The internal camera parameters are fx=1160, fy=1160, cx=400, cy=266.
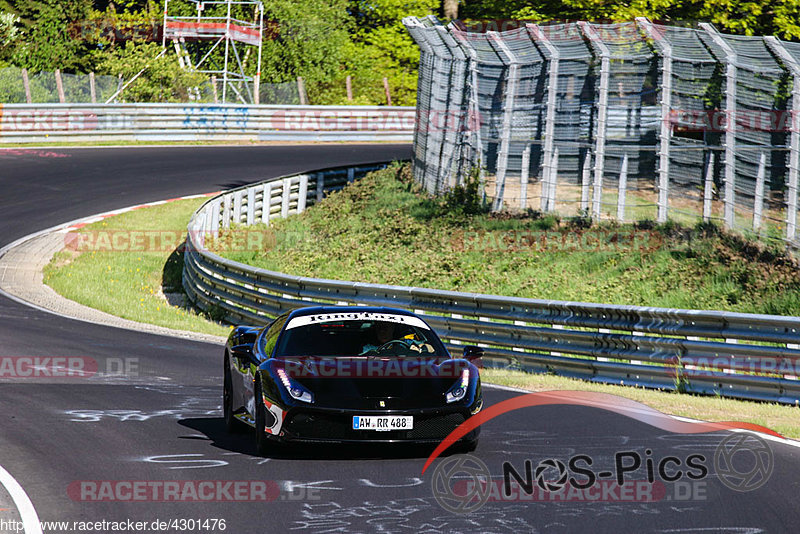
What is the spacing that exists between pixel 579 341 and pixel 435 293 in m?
2.54

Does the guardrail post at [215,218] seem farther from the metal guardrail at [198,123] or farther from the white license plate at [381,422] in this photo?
the white license plate at [381,422]

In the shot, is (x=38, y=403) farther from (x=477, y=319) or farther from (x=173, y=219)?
(x=173, y=219)

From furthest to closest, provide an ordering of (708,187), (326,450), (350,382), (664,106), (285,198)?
1. (285,198)
2. (664,106)
3. (708,187)
4. (326,450)
5. (350,382)

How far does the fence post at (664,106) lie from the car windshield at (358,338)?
33.0 ft

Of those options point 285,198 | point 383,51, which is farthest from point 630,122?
point 383,51

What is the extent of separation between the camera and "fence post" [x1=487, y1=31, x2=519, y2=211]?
23.0m

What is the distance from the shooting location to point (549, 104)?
21906 millimetres

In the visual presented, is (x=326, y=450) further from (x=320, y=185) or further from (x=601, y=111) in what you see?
(x=320, y=185)

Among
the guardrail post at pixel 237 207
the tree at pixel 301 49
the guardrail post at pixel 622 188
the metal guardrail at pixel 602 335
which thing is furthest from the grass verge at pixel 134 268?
the tree at pixel 301 49

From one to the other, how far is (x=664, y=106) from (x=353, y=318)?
1079cm

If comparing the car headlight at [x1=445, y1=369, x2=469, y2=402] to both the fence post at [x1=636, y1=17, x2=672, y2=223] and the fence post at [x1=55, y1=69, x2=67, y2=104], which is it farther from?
the fence post at [x1=55, y1=69, x2=67, y2=104]

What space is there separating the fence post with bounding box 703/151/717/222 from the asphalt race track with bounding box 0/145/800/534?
6.93m

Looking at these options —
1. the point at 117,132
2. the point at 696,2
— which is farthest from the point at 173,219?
the point at 696,2

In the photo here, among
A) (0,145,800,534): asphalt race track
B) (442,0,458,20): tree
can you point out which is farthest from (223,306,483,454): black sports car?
(442,0,458,20): tree
